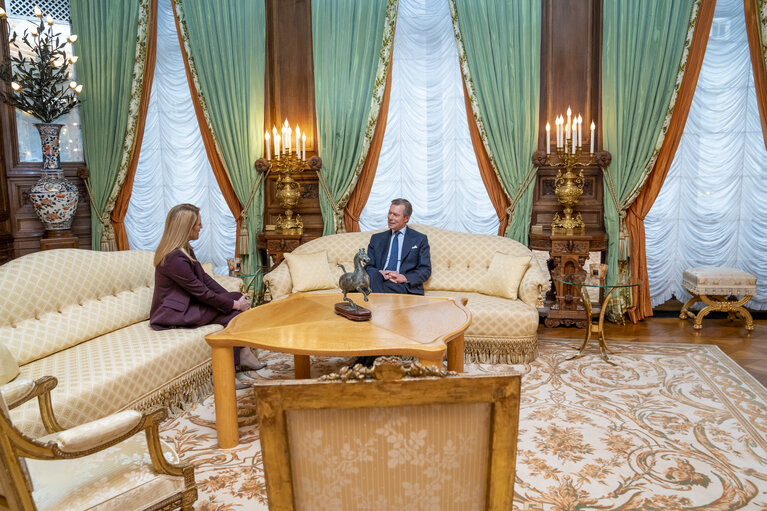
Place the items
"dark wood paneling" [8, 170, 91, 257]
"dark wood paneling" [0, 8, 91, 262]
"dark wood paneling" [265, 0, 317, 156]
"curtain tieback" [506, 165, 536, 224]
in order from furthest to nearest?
1. "dark wood paneling" [8, 170, 91, 257]
2. "dark wood paneling" [0, 8, 91, 262]
3. "dark wood paneling" [265, 0, 317, 156]
4. "curtain tieback" [506, 165, 536, 224]

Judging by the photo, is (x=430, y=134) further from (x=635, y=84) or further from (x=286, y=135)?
(x=635, y=84)

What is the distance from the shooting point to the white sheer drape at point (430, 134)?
222 inches

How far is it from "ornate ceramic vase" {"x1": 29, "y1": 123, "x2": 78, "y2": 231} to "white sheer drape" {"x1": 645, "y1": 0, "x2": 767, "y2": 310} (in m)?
6.02

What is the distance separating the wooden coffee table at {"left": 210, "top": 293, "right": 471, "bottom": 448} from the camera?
2797 mm

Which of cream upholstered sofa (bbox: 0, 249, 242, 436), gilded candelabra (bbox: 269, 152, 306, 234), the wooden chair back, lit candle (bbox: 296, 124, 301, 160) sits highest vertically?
lit candle (bbox: 296, 124, 301, 160)

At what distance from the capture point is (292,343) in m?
2.88

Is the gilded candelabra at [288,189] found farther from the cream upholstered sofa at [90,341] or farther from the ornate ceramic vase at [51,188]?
the ornate ceramic vase at [51,188]

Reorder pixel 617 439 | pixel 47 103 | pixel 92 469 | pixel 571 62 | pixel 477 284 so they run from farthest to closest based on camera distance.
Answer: pixel 47 103
pixel 571 62
pixel 477 284
pixel 617 439
pixel 92 469

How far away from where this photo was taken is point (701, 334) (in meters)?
4.92

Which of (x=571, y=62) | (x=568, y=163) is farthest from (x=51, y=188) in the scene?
(x=571, y=62)

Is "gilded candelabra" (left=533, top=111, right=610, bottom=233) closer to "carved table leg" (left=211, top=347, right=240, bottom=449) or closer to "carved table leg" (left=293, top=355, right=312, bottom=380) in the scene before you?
"carved table leg" (left=293, top=355, right=312, bottom=380)

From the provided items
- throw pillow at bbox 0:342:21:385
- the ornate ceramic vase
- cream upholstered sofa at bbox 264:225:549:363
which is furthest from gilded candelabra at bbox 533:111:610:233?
the ornate ceramic vase

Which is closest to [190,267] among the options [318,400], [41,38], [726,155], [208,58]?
[318,400]

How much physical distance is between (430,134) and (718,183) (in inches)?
113
